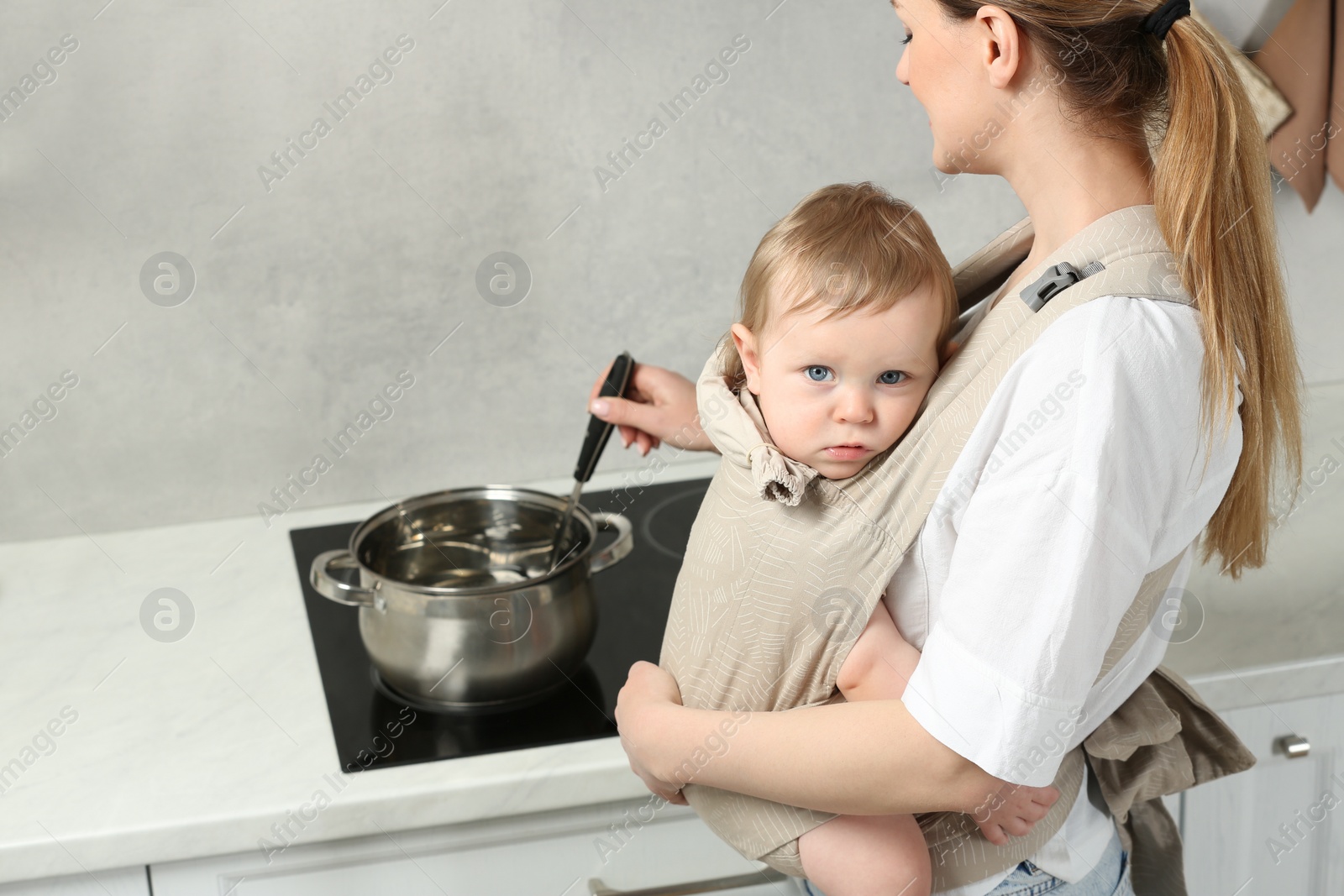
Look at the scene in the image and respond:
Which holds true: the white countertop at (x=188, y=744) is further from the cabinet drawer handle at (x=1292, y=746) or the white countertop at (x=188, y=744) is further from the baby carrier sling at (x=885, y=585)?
the cabinet drawer handle at (x=1292, y=746)

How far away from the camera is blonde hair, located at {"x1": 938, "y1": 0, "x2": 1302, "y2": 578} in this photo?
64cm

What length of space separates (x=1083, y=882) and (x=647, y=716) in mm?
338

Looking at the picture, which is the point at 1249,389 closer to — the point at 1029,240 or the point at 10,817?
the point at 1029,240

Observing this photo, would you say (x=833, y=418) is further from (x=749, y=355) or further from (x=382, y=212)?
(x=382, y=212)

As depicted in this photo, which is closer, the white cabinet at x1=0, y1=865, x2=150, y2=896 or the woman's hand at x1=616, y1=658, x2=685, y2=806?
the woman's hand at x1=616, y1=658, x2=685, y2=806

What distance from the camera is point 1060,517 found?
58cm

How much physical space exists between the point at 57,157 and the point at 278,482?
0.47 metres

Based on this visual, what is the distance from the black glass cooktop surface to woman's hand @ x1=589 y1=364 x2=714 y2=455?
0.22 metres

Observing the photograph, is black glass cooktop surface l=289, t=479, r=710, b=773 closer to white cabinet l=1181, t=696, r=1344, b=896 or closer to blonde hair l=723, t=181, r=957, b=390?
blonde hair l=723, t=181, r=957, b=390

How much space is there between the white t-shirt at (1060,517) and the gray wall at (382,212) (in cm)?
93

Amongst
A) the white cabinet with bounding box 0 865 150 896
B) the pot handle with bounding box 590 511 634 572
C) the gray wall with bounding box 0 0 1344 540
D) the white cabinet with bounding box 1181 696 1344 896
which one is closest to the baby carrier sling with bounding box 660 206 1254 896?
the pot handle with bounding box 590 511 634 572

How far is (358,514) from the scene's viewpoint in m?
1.51

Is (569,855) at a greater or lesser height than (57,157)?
lesser

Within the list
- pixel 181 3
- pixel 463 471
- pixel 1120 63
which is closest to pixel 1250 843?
pixel 1120 63
